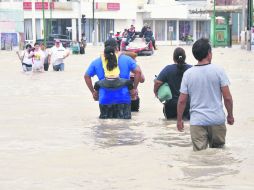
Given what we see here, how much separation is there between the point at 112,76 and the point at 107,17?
248ft

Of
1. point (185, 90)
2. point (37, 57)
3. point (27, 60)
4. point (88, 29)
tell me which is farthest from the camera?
point (88, 29)

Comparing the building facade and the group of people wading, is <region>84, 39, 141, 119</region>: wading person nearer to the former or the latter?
the group of people wading

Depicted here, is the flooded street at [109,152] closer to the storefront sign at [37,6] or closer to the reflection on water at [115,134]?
the reflection on water at [115,134]

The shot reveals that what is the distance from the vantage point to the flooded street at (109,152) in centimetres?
756

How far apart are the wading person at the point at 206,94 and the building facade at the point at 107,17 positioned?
59736 mm

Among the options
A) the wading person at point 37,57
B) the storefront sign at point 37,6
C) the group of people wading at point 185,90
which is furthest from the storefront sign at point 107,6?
the group of people wading at point 185,90

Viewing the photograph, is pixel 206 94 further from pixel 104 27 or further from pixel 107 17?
pixel 104 27

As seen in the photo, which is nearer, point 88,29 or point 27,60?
point 27,60

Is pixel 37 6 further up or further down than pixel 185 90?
further up

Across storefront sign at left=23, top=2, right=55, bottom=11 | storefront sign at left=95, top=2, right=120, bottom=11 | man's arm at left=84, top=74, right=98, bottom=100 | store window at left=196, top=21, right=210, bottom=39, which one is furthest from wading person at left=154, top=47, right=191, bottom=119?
store window at left=196, top=21, right=210, bottom=39

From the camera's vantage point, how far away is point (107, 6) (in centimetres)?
8712

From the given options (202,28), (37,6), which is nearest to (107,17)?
(37,6)

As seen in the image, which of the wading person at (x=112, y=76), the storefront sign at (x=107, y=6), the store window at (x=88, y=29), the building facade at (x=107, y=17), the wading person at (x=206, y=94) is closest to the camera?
the wading person at (x=206, y=94)

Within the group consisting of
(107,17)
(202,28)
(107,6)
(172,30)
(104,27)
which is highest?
(107,6)
